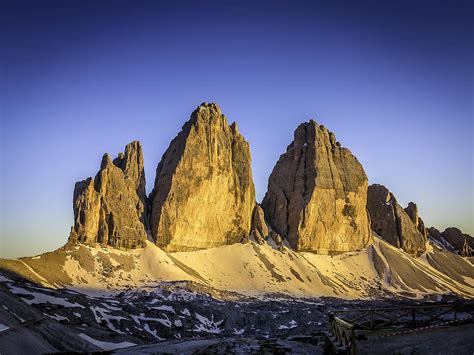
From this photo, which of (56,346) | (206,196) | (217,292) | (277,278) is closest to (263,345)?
(56,346)

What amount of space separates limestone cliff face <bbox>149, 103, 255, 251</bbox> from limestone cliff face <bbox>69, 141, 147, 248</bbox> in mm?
8450

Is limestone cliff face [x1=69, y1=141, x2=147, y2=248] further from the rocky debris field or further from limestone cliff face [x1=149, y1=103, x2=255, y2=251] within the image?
the rocky debris field

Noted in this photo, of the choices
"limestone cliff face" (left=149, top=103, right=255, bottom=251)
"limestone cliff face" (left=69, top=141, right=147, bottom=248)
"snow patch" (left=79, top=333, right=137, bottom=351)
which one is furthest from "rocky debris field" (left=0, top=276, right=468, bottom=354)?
"limestone cliff face" (left=149, top=103, right=255, bottom=251)

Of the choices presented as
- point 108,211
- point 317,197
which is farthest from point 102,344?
point 317,197

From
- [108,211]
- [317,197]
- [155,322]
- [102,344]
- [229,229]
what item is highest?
[317,197]

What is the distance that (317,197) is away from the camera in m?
178

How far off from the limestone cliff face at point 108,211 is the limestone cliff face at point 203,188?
8.45m

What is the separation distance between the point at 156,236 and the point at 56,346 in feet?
355

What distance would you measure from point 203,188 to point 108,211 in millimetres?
32638

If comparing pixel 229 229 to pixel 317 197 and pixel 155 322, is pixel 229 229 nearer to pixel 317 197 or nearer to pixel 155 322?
pixel 317 197

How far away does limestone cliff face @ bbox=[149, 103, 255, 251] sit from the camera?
5817 inches

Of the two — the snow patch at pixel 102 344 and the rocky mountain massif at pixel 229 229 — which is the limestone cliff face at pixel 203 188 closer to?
the rocky mountain massif at pixel 229 229

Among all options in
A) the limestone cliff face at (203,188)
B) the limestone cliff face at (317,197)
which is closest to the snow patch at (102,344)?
the limestone cliff face at (203,188)

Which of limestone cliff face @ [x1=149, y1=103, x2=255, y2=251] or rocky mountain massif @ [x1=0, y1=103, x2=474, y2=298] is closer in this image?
rocky mountain massif @ [x1=0, y1=103, x2=474, y2=298]
